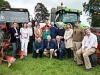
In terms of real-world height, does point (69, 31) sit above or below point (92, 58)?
above

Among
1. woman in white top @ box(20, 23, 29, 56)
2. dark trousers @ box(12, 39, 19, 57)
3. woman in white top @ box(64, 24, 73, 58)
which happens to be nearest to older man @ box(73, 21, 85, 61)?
woman in white top @ box(64, 24, 73, 58)

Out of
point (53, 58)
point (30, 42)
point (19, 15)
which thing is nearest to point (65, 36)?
point (53, 58)

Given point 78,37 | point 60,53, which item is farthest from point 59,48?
point 78,37

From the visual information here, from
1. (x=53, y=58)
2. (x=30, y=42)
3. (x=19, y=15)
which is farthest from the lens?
(x=19, y=15)

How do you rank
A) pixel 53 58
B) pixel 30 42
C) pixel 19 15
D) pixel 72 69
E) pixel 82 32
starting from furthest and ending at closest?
pixel 19 15, pixel 30 42, pixel 53 58, pixel 82 32, pixel 72 69

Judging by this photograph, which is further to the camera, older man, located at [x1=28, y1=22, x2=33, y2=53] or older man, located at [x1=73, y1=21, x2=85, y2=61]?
older man, located at [x1=28, y1=22, x2=33, y2=53]

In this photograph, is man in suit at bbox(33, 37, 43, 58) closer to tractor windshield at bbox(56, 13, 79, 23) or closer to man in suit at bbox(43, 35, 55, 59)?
man in suit at bbox(43, 35, 55, 59)

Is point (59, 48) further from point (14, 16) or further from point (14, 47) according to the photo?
point (14, 16)

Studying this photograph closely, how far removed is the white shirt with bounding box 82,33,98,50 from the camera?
10578 mm

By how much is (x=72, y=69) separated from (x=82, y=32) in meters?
1.84

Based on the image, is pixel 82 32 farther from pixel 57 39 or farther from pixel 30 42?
pixel 30 42

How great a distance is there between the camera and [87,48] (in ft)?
34.9

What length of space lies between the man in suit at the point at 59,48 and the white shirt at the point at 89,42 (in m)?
1.36

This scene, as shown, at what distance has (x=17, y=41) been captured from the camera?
39.5 ft
